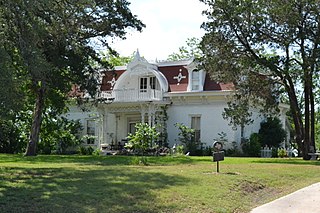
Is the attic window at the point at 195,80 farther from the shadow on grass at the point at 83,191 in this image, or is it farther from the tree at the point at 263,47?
the shadow on grass at the point at 83,191

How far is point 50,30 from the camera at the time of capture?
16172 millimetres

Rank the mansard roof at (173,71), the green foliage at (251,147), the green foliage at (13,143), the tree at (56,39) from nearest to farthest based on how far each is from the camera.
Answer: the tree at (56,39)
the green foliage at (251,147)
the mansard roof at (173,71)
the green foliage at (13,143)

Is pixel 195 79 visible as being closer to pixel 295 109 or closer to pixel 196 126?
pixel 196 126

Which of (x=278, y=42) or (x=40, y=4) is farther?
(x=278, y=42)

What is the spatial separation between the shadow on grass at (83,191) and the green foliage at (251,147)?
19.7 metres

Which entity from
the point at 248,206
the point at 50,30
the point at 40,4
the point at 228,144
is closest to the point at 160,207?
the point at 248,206

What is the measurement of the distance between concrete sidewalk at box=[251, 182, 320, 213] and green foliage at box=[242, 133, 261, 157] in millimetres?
19971

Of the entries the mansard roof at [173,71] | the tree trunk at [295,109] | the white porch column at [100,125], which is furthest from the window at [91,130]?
the tree trunk at [295,109]

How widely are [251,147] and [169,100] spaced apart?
21.1 feet

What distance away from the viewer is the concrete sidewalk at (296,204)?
1036 centimetres

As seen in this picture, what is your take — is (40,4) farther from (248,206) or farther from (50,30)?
(248,206)

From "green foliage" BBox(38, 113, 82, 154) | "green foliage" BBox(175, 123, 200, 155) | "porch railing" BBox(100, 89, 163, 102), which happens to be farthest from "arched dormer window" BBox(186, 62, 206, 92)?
"green foliage" BBox(38, 113, 82, 154)

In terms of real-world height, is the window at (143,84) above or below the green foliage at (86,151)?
above

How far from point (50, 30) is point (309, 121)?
17919mm
